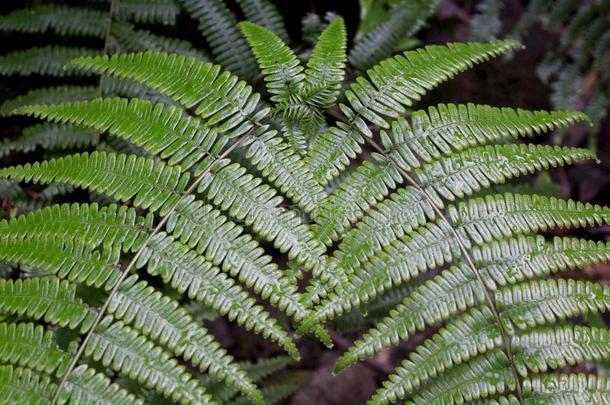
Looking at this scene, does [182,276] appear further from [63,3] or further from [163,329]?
[63,3]

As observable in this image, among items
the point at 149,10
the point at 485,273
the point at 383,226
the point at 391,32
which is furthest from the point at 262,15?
the point at 485,273

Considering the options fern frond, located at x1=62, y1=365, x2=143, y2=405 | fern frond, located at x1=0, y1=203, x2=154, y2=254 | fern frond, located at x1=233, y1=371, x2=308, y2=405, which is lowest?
fern frond, located at x1=233, y1=371, x2=308, y2=405

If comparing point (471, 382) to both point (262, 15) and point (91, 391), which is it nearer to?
point (91, 391)

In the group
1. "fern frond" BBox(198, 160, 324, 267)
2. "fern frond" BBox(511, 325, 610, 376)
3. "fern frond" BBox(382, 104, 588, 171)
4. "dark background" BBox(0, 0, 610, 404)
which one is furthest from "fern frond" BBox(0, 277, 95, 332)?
"fern frond" BBox(511, 325, 610, 376)

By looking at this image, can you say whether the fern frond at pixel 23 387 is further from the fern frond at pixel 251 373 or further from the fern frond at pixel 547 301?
the fern frond at pixel 547 301

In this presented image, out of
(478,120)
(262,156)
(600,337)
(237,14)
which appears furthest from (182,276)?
Answer: (237,14)

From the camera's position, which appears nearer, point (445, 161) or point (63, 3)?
point (445, 161)

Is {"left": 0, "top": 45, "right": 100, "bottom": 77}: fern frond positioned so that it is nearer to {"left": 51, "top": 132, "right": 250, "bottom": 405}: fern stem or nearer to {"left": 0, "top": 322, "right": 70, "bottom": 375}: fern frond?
{"left": 51, "top": 132, "right": 250, "bottom": 405}: fern stem
